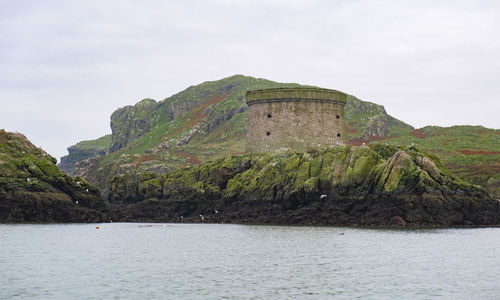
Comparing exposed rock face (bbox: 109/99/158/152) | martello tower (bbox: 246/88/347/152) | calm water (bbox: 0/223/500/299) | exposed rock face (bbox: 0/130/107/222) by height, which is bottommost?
calm water (bbox: 0/223/500/299)

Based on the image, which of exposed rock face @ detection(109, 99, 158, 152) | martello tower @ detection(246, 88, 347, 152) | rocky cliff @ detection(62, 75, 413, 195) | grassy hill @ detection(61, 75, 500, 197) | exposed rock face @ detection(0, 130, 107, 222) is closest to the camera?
exposed rock face @ detection(0, 130, 107, 222)

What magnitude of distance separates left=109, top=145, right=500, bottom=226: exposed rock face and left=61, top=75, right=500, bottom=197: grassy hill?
18.5 metres

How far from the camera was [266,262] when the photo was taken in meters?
30.6

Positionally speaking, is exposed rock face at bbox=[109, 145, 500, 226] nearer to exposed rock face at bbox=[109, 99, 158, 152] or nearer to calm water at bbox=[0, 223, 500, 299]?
calm water at bbox=[0, 223, 500, 299]

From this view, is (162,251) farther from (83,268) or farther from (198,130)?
(198,130)

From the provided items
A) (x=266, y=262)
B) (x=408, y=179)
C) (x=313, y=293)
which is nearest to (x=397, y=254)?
(x=266, y=262)

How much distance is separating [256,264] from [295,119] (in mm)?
35223

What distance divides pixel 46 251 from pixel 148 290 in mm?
14615

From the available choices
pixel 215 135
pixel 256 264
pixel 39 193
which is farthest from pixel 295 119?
pixel 215 135

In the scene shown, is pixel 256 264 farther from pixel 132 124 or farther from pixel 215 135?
pixel 132 124

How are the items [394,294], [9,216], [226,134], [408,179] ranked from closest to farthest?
[394,294] → [408,179] → [9,216] → [226,134]

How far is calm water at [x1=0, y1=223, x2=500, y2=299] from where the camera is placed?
22.9m

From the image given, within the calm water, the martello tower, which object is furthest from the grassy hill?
the calm water

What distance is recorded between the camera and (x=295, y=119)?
6394 centimetres
